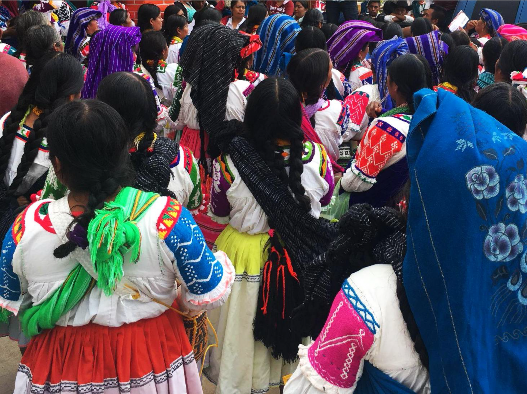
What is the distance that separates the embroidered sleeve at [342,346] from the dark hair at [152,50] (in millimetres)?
4040

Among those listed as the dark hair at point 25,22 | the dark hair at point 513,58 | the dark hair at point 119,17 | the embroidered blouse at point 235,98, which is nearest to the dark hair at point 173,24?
the dark hair at point 119,17

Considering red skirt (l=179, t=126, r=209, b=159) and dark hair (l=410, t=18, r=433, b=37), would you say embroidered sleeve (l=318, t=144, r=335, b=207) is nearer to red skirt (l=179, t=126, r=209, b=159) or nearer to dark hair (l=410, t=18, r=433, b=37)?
red skirt (l=179, t=126, r=209, b=159)

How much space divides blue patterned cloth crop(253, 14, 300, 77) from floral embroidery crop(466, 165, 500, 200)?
15.0ft

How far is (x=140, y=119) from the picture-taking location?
2.46 m

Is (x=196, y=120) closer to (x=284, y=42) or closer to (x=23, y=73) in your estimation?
(x=23, y=73)

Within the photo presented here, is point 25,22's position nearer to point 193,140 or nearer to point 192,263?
point 193,140

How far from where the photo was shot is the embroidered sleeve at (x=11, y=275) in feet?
5.91

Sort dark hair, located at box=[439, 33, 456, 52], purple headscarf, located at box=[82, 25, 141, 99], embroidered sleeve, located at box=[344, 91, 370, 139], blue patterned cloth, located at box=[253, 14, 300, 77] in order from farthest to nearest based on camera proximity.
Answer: dark hair, located at box=[439, 33, 456, 52] → blue patterned cloth, located at box=[253, 14, 300, 77] → purple headscarf, located at box=[82, 25, 141, 99] → embroidered sleeve, located at box=[344, 91, 370, 139]

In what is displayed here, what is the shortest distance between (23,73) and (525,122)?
275 centimetres

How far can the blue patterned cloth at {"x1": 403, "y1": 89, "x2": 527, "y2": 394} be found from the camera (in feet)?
4.05

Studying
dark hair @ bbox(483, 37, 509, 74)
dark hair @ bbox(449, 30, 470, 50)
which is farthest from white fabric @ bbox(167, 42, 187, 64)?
dark hair @ bbox(483, 37, 509, 74)

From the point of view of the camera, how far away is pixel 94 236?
167cm

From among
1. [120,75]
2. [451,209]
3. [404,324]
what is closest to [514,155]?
[451,209]

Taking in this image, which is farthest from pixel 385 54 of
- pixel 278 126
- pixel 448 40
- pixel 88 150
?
pixel 88 150
